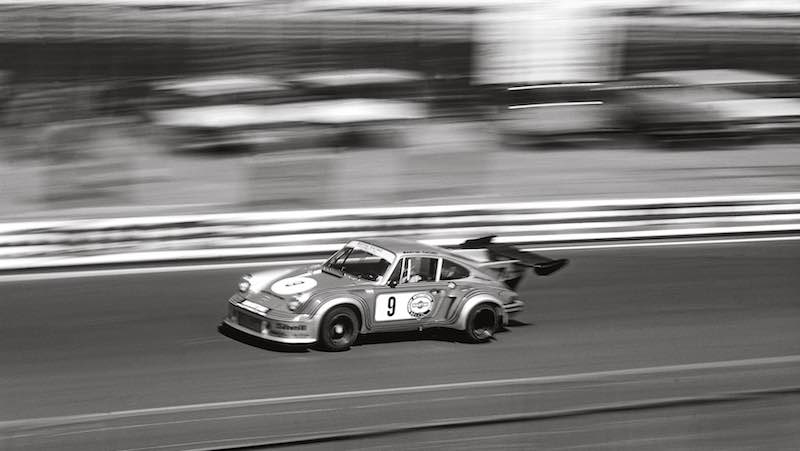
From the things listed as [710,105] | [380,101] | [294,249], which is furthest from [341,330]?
[710,105]

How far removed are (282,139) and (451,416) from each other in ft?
34.9

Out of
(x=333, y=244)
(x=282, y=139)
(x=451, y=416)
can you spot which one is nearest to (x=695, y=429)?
(x=451, y=416)

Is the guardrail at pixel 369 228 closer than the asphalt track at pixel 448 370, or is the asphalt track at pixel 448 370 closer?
the asphalt track at pixel 448 370

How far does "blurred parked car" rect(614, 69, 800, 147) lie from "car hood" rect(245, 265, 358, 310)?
14.0 m

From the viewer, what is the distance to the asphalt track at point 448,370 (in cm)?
601

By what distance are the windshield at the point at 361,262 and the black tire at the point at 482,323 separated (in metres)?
0.98

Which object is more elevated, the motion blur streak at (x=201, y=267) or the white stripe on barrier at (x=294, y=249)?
the white stripe on barrier at (x=294, y=249)

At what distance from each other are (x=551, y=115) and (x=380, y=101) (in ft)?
12.4

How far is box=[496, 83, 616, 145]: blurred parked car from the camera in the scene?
800 inches

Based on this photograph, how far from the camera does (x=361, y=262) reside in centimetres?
950

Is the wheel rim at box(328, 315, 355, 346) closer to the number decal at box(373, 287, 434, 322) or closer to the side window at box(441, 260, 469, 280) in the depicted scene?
the number decal at box(373, 287, 434, 322)

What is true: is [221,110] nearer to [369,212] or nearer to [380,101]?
[380,101]

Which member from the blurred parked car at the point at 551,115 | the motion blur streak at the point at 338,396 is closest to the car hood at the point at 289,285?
the motion blur streak at the point at 338,396

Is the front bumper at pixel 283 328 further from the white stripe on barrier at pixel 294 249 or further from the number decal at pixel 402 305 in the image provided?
the white stripe on barrier at pixel 294 249
